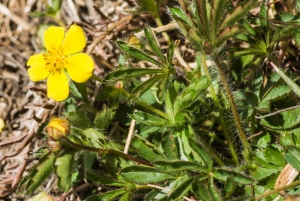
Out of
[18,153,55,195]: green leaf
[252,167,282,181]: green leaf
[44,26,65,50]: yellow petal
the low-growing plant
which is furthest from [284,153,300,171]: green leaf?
[44,26,65,50]: yellow petal

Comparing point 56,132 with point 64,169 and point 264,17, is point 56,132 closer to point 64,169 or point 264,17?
point 64,169

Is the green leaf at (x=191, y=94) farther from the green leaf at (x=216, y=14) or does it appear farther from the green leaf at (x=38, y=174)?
the green leaf at (x=38, y=174)

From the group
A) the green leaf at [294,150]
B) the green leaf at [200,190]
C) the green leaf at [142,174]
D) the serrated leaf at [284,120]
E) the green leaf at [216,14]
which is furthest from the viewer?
the serrated leaf at [284,120]

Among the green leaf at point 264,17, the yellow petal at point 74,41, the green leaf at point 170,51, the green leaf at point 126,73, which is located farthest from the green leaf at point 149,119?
the green leaf at point 264,17

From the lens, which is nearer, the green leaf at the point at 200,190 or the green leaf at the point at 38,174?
the green leaf at the point at 200,190

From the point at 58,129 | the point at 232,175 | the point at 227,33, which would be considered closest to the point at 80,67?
the point at 58,129

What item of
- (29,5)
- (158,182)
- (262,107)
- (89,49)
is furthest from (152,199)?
(29,5)
